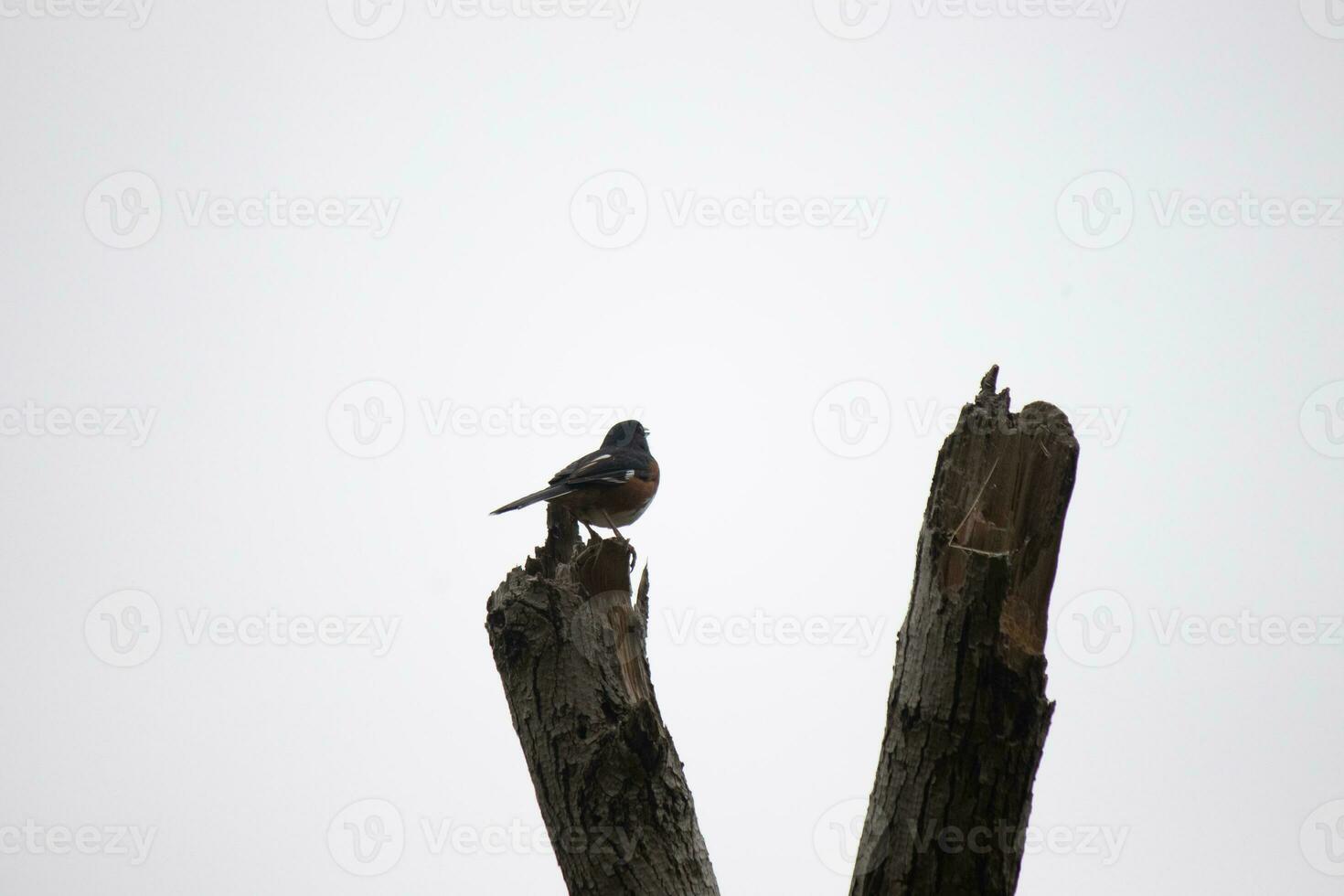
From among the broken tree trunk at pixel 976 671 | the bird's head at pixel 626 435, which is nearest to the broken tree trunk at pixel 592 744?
the broken tree trunk at pixel 976 671

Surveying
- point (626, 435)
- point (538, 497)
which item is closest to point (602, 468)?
point (538, 497)

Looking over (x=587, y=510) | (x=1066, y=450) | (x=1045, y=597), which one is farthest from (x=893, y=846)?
(x=587, y=510)

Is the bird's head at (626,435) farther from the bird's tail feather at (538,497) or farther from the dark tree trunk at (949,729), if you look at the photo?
the dark tree trunk at (949,729)

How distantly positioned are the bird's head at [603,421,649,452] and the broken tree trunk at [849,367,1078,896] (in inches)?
154

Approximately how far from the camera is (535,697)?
14.3ft

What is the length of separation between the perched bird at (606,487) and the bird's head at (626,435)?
0.05 m

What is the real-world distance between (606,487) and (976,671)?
3.34 m

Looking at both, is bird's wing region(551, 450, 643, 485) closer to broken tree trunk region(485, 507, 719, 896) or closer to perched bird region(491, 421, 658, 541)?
perched bird region(491, 421, 658, 541)

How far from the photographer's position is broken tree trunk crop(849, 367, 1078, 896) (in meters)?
3.56

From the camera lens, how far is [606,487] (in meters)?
6.51

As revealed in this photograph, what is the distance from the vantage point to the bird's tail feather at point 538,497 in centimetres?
581

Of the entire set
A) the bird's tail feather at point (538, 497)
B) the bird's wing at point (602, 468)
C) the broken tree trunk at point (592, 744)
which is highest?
the bird's wing at point (602, 468)

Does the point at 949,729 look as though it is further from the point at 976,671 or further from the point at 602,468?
the point at 602,468

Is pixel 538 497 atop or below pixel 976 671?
atop
